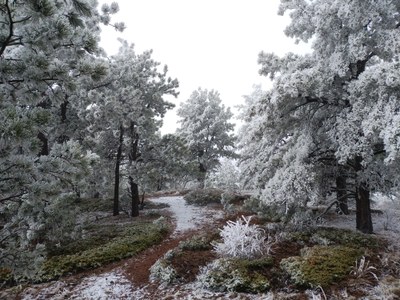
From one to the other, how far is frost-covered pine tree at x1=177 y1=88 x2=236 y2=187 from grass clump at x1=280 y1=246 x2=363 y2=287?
18089 mm

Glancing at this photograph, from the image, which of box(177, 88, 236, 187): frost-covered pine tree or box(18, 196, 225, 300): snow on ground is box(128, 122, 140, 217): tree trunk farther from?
box(177, 88, 236, 187): frost-covered pine tree

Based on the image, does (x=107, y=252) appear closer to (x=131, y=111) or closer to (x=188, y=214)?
(x=131, y=111)

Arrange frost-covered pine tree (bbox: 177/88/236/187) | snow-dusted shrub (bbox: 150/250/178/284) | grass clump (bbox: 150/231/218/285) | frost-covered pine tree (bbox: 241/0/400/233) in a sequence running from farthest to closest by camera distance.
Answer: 1. frost-covered pine tree (bbox: 177/88/236/187)
2. frost-covered pine tree (bbox: 241/0/400/233)
3. grass clump (bbox: 150/231/218/285)
4. snow-dusted shrub (bbox: 150/250/178/284)

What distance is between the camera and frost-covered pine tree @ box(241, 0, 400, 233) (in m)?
7.97

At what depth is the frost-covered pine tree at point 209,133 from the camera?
85.8 feet

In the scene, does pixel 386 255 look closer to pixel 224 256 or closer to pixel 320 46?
pixel 224 256

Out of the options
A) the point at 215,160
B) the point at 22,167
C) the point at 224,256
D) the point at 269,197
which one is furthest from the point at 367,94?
the point at 215,160

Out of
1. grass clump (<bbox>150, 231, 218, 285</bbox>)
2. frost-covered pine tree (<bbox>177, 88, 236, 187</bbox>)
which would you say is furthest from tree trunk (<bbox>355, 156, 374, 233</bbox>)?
frost-covered pine tree (<bbox>177, 88, 236, 187</bbox>)

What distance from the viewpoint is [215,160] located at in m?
26.9

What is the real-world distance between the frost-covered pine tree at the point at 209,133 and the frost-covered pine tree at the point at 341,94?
15072mm

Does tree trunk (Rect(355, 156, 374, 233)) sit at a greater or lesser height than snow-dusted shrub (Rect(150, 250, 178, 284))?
greater

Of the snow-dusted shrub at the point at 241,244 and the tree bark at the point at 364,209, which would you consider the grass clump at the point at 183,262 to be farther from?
the tree bark at the point at 364,209

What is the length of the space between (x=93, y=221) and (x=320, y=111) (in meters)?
10.6

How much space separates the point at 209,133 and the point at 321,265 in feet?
64.5
